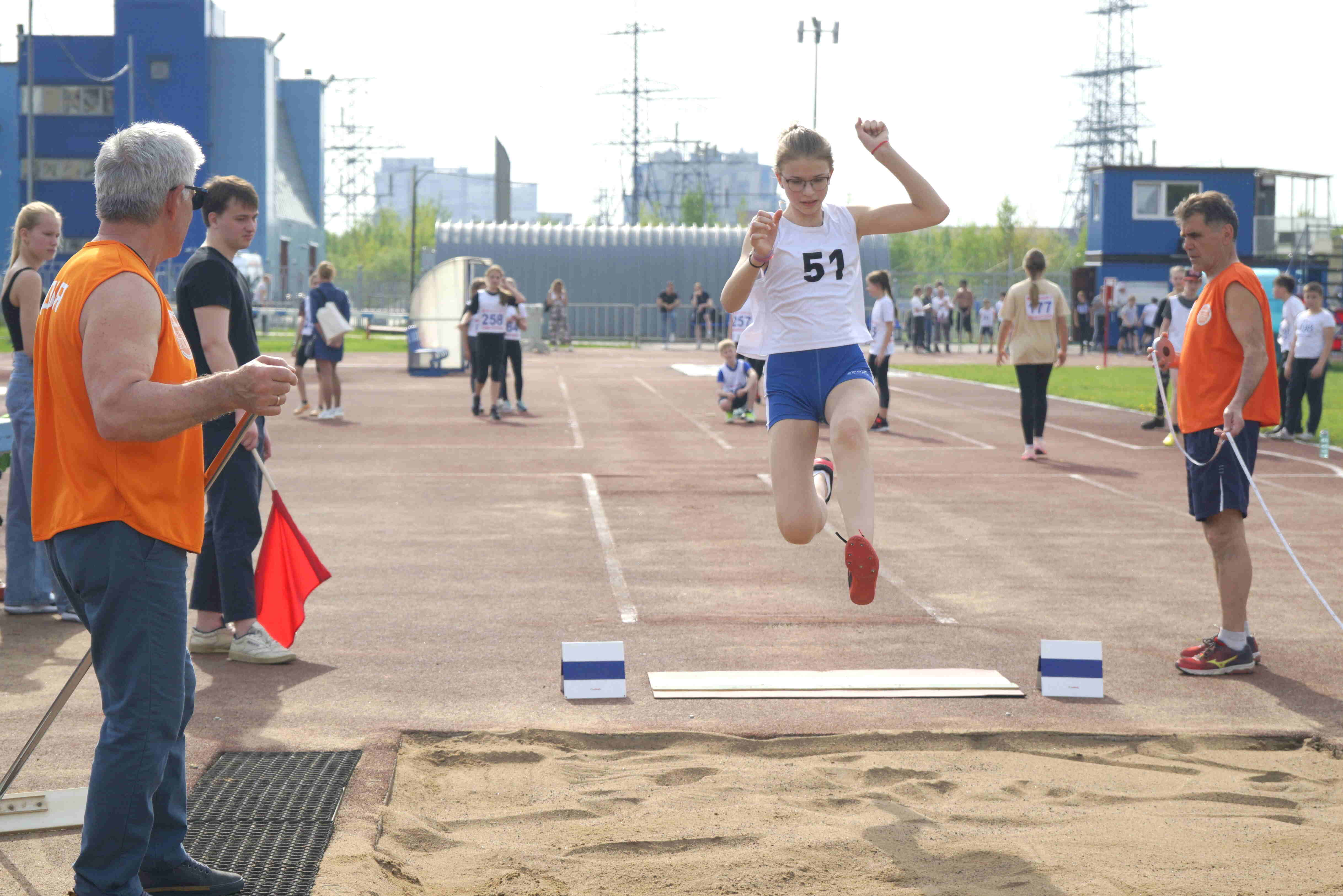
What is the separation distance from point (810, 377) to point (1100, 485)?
334 inches

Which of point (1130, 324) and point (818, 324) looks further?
point (1130, 324)

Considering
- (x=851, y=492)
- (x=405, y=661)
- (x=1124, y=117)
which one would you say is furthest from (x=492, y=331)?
(x=1124, y=117)

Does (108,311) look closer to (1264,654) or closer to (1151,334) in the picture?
(1264,654)

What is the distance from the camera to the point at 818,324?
5980 mm

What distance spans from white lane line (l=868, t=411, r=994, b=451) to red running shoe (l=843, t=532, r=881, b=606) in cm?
1017

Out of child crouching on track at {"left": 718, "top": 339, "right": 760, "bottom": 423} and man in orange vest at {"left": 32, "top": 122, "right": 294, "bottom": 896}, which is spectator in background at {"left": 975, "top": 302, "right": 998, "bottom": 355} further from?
man in orange vest at {"left": 32, "top": 122, "right": 294, "bottom": 896}

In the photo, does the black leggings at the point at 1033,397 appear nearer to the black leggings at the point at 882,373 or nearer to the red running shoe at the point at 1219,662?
the black leggings at the point at 882,373

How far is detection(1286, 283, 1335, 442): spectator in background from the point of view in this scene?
1709 cm

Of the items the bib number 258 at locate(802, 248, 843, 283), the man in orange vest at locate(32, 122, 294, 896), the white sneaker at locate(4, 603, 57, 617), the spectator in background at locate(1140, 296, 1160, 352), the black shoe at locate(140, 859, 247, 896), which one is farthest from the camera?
the spectator in background at locate(1140, 296, 1160, 352)

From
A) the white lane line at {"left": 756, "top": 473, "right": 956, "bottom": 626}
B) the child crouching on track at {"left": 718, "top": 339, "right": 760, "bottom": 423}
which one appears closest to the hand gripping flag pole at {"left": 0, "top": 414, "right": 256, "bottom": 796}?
the white lane line at {"left": 756, "top": 473, "right": 956, "bottom": 626}

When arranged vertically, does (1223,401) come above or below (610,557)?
above

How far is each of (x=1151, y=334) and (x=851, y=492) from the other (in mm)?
40678

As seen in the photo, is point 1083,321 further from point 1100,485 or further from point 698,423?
point 1100,485

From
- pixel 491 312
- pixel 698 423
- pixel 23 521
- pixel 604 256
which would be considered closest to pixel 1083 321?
pixel 604 256
